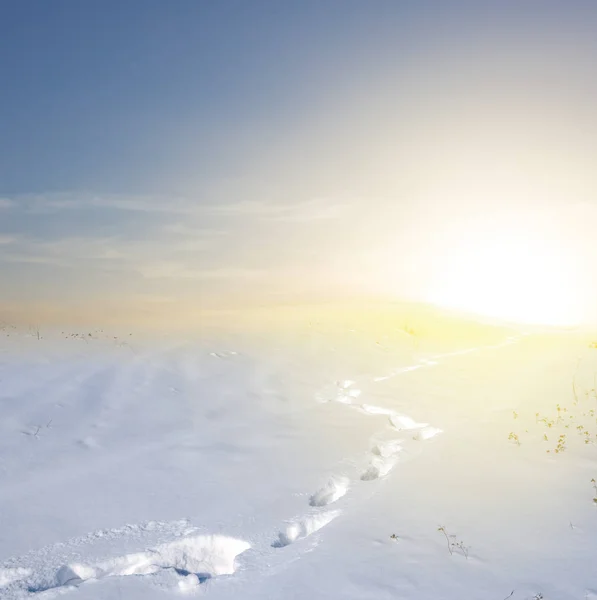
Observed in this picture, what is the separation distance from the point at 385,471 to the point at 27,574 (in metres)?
3.45

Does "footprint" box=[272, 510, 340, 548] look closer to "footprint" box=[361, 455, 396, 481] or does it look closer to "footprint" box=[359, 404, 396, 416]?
"footprint" box=[361, 455, 396, 481]

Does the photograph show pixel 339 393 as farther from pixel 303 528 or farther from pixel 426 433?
pixel 303 528

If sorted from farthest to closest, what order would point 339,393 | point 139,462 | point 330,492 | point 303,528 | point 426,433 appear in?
1. point 339,393
2. point 426,433
3. point 139,462
4. point 330,492
5. point 303,528

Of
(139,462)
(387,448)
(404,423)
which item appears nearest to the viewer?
(139,462)

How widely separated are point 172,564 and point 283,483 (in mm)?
1496

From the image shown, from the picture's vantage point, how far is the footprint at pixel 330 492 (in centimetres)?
471

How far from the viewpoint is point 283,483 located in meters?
4.96

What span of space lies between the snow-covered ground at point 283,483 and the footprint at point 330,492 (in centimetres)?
2

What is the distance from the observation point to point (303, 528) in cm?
413

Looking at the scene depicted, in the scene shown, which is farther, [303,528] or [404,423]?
[404,423]

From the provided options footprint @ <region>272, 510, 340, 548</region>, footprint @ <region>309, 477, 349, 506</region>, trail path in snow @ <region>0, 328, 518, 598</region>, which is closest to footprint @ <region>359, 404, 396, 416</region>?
trail path in snow @ <region>0, 328, 518, 598</region>

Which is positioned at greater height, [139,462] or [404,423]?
[139,462]

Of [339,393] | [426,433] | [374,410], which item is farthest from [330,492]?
[339,393]

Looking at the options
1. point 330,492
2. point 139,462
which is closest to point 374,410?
point 330,492
